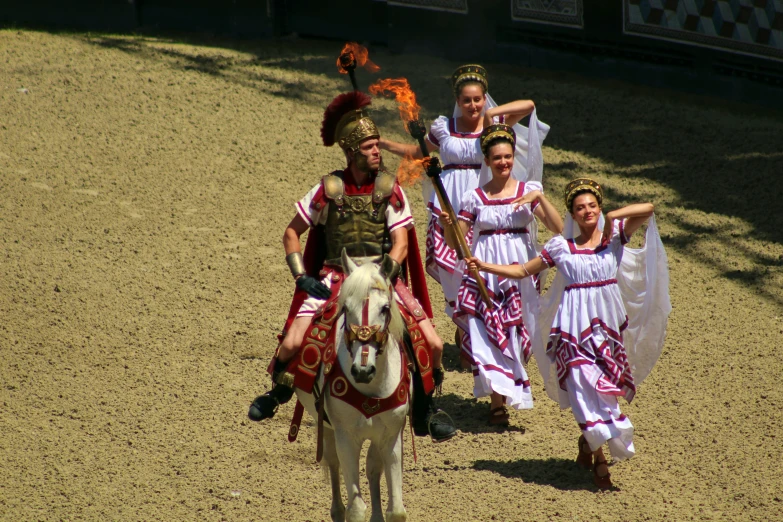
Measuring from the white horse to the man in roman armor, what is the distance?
0.20 meters

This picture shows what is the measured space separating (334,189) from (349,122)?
1.34 feet

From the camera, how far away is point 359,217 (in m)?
5.83

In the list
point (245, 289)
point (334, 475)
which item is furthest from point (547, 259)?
point (245, 289)

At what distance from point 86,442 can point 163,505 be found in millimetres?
1053

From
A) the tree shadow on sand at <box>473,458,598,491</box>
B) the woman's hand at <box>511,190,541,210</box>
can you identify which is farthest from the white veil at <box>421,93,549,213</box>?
the tree shadow on sand at <box>473,458,598,491</box>

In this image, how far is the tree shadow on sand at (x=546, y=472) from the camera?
668 centimetres

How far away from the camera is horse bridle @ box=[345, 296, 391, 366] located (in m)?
4.99

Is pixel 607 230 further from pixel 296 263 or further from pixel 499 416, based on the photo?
pixel 296 263

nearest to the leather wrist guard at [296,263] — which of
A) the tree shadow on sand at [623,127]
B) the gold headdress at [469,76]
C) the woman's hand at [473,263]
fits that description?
the woman's hand at [473,263]

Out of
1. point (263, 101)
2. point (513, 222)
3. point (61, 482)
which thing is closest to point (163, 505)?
point (61, 482)

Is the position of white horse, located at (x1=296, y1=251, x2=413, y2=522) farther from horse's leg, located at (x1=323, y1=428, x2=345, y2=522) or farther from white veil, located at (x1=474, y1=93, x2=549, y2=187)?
white veil, located at (x1=474, y1=93, x2=549, y2=187)

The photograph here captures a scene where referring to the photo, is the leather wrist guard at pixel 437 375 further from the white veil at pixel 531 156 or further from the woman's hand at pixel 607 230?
the white veil at pixel 531 156

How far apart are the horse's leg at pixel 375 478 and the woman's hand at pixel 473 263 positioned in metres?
1.53

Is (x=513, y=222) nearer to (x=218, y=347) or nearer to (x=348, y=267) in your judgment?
(x=348, y=267)
